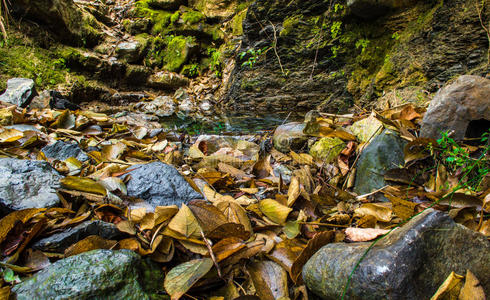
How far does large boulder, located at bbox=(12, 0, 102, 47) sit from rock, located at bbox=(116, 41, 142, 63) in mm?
623

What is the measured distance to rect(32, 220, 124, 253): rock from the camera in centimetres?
80

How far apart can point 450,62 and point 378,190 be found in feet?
9.40

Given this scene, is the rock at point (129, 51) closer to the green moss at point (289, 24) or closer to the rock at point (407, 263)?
the green moss at point (289, 24)

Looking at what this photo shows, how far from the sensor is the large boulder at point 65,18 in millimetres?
5527

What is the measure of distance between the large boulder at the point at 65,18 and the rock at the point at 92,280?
721cm

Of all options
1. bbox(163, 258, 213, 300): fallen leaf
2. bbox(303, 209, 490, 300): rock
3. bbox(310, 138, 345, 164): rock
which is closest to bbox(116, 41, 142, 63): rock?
bbox(310, 138, 345, 164): rock

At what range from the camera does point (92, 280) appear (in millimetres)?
639

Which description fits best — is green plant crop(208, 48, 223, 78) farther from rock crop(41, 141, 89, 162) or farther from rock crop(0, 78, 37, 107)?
rock crop(41, 141, 89, 162)

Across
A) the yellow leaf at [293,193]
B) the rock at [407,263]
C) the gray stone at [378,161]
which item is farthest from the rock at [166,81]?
the rock at [407,263]

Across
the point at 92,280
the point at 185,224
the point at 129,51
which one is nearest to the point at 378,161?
the point at 185,224

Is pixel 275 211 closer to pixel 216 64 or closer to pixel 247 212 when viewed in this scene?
pixel 247 212

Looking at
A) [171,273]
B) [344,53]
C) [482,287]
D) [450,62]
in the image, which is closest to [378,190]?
[482,287]

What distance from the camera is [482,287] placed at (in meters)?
0.69

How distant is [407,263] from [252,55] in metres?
6.05
